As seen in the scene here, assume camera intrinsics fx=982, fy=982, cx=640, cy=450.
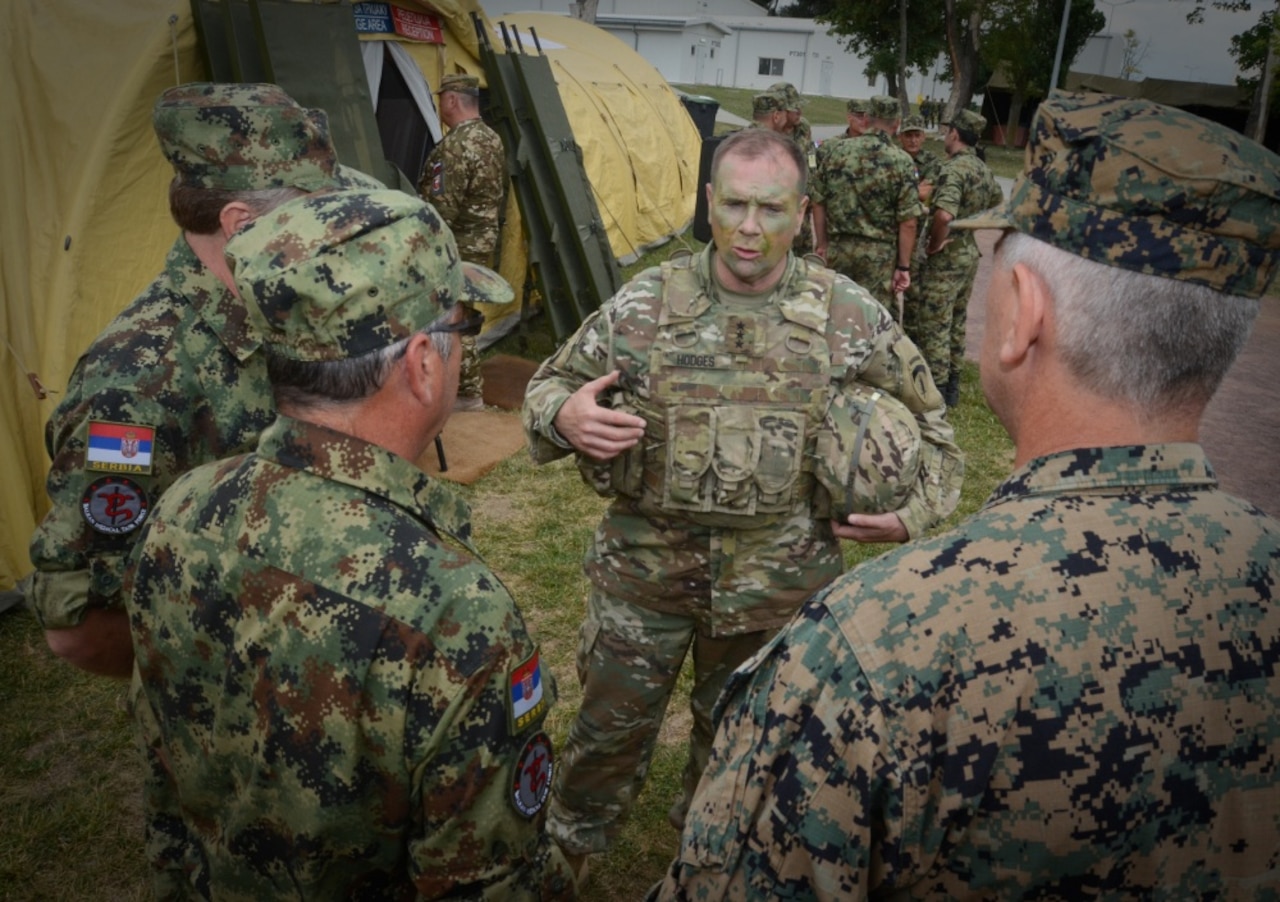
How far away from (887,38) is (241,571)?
4135 cm

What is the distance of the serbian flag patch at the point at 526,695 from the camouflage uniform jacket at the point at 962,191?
7332 mm

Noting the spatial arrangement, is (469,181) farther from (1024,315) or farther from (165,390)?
(1024,315)

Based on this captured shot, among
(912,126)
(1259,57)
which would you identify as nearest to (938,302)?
(912,126)

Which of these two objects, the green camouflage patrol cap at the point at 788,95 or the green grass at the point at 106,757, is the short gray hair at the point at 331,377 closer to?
the green grass at the point at 106,757

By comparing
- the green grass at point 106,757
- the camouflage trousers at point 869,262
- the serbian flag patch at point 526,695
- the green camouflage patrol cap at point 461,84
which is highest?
the green camouflage patrol cap at point 461,84

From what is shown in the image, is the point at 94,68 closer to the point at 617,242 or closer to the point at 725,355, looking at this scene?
the point at 725,355

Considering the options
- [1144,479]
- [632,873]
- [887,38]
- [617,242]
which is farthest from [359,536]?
[887,38]

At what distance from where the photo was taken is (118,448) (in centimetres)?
240

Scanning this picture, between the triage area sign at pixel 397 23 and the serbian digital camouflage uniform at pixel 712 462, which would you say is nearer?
the serbian digital camouflage uniform at pixel 712 462

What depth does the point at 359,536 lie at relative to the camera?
5.28 ft

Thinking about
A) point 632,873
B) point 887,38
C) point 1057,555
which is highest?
point 887,38

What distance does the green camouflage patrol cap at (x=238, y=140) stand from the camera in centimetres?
276

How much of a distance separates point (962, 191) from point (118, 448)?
7562mm

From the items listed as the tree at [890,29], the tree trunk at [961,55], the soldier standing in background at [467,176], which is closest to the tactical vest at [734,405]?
the soldier standing in background at [467,176]
